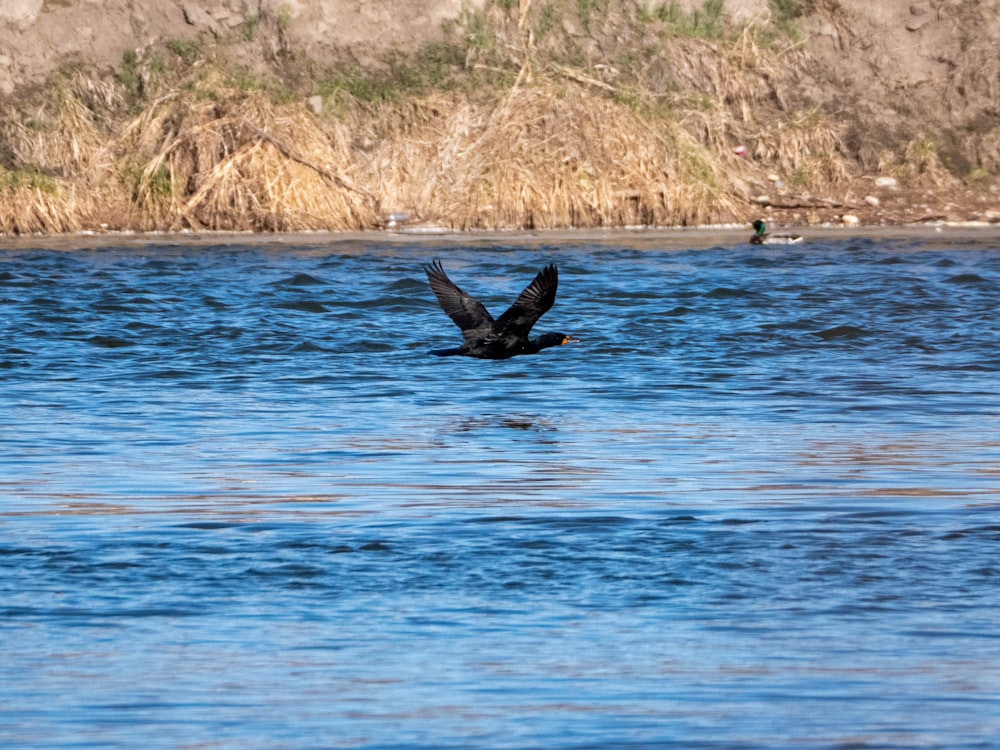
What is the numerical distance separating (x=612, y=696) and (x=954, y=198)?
19.8m

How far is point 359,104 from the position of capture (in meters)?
22.3

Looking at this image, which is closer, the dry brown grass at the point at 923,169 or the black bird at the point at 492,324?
the black bird at the point at 492,324

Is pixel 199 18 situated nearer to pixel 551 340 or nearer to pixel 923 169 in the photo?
pixel 923 169

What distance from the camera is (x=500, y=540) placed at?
6.09m

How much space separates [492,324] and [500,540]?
4918mm

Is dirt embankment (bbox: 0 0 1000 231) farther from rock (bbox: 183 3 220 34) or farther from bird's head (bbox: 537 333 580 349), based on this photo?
bird's head (bbox: 537 333 580 349)

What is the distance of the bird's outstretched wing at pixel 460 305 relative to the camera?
10969mm

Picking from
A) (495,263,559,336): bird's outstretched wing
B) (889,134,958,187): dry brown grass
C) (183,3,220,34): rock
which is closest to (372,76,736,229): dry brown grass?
(889,134,958,187): dry brown grass

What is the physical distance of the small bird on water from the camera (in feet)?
63.7

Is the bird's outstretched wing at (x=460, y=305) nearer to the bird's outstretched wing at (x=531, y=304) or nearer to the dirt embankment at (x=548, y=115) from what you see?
the bird's outstretched wing at (x=531, y=304)

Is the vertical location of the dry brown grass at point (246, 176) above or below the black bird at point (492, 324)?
above

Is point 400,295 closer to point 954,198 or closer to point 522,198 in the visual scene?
point 522,198

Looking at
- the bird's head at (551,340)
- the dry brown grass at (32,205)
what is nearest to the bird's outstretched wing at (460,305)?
the bird's head at (551,340)

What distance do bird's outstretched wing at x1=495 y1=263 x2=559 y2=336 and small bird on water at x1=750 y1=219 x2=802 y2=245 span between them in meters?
8.90
